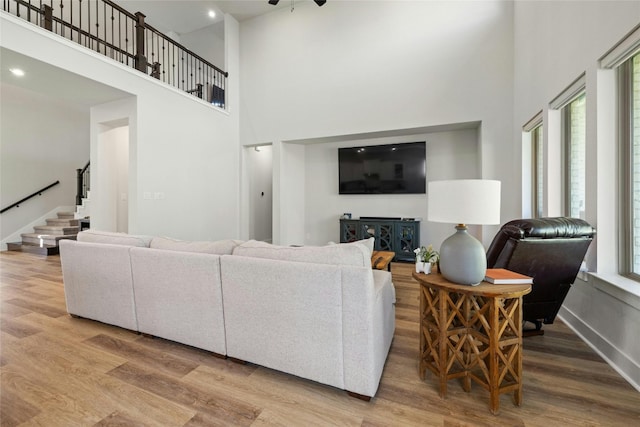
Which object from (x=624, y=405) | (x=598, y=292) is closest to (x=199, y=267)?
A: (x=624, y=405)

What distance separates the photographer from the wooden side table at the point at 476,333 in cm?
138

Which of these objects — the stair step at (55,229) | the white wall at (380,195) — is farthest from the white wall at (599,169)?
the stair step at (55,229)

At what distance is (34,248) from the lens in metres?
5.48

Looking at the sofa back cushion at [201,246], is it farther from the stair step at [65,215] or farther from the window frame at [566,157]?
the stair step at [65,215]

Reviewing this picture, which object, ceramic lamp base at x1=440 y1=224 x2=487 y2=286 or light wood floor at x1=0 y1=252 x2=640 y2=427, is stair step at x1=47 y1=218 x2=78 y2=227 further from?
ceramic lamp base at x1=440 y1=224 x2=487 y2=286

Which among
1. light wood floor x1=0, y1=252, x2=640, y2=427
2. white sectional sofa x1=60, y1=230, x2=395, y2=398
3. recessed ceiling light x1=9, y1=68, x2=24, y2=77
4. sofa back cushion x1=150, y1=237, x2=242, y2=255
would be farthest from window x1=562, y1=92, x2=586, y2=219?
recessed ceiling light x1=9, y1=68, x2=24, y2=77

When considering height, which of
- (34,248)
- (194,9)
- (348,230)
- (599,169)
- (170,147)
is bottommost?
(34,248)

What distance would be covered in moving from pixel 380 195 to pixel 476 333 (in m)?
4.06

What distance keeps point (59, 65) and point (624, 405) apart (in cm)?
543

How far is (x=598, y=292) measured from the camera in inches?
79.4

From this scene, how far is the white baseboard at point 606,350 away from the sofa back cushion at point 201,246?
2.51 m

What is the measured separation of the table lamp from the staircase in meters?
6.97

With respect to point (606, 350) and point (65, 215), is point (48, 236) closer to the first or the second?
point (65, 215)

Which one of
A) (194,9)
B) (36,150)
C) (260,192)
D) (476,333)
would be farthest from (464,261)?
(36,150)
